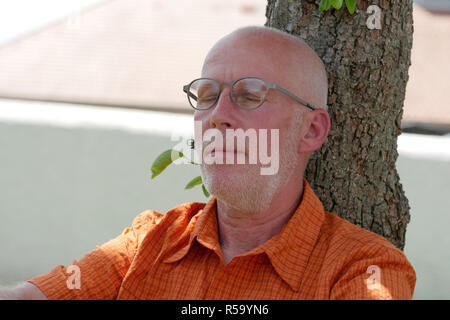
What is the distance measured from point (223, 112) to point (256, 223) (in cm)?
44

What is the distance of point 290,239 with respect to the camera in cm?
188

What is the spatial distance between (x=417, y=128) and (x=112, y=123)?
9.68ft

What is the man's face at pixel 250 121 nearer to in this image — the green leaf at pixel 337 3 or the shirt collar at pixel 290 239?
the shirt collar at pixel 290 239

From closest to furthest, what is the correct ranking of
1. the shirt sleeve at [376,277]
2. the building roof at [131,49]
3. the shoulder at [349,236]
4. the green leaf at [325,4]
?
the shirt sleeve at [376,277] < the shoulder at [349,236] < the green leaf at [325,4] < the building roof at [131,49]

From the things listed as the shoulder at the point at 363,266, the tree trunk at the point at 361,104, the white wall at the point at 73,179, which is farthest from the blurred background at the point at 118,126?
the shoulder at the point at 363,266

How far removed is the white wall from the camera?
16.5 ft

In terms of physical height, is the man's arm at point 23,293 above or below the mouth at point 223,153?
below

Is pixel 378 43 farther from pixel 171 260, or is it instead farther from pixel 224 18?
pixel 224 18

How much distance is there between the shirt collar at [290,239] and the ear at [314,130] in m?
0.16

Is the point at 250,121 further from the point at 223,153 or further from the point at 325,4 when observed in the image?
the point at 325,4

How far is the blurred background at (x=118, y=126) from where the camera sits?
4.51m

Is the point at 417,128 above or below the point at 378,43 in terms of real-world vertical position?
below

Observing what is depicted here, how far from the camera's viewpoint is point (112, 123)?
517 cm
